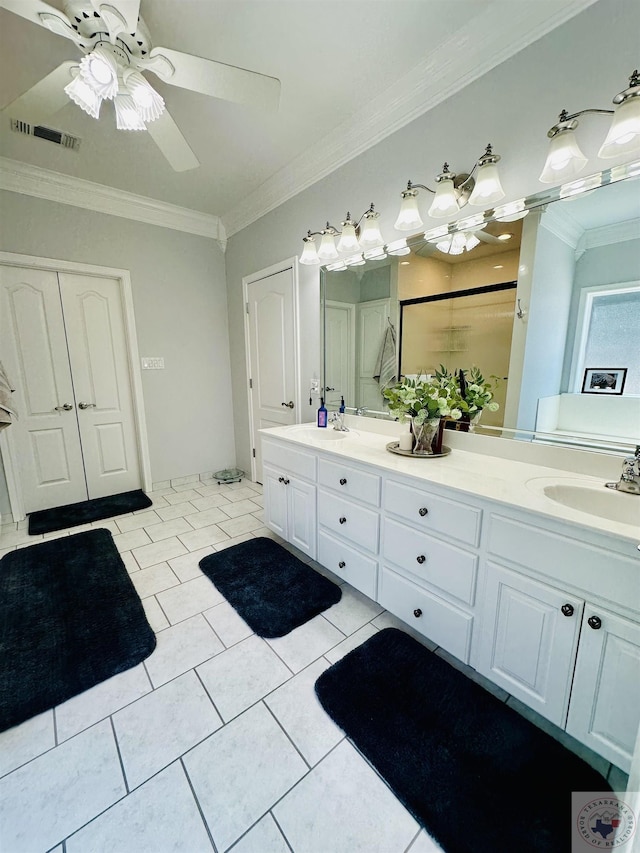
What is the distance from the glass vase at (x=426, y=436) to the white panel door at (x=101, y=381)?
113 inches

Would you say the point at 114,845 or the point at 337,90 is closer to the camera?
the point at 114,845

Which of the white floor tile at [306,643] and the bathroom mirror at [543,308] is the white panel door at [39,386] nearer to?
the white floor tile at [306,643]

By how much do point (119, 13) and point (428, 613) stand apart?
2545 mm

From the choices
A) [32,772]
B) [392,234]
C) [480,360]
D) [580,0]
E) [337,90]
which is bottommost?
[32,772]

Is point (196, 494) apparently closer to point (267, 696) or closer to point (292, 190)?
point (267, 696)

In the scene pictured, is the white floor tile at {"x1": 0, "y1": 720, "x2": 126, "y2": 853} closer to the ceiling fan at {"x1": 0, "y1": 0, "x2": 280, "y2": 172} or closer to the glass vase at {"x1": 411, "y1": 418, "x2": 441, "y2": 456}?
the glass vase at {"x1": 411, "y1": 418, "x2": 441, "y2": 456}

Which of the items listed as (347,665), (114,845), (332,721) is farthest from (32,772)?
(347,665)

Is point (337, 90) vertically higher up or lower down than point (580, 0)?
higher up

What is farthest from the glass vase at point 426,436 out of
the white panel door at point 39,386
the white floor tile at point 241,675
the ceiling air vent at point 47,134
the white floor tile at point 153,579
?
the white panel door at point 39,386

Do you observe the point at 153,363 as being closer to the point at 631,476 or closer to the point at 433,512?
the point at 433,512

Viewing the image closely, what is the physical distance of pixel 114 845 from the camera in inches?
36.8

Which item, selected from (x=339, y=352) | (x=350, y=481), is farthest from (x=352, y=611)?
(x=339, y=352)

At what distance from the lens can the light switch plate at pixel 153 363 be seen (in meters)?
3.27

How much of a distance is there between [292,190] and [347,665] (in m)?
3.13
